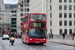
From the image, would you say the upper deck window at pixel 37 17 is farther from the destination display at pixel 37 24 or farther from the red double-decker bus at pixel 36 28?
the destination display at pixel 37 24

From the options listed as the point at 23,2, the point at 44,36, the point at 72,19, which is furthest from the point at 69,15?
the point at 23,2

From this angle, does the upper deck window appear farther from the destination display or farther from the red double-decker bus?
the destination display

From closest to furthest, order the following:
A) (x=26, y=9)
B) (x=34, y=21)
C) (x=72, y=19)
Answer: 1. (x=34, y=21)
2. (x=72, y=19)
3. (x=26, y=9)

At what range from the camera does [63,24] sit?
226 ft

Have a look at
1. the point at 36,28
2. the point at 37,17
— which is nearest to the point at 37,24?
the point at 36,28

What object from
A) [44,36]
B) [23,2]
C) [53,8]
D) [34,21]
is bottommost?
[44,36]

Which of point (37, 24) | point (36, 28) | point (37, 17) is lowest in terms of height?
point (36, 28)

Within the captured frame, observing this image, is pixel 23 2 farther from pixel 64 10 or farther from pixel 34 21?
pixel 34 21

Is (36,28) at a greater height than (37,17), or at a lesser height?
lesser

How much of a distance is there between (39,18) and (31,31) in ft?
6.00

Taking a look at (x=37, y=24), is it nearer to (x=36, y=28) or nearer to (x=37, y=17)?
(x=36, y=28)

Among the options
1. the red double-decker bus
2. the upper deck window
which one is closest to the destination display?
the red double-decker bus

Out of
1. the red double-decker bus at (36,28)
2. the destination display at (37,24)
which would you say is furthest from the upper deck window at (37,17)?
the destination display at (37,24)

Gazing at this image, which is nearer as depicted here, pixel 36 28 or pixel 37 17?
pixel 36 28
